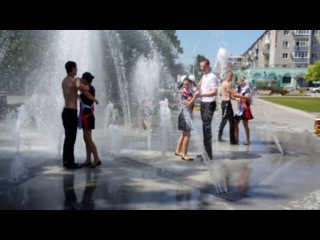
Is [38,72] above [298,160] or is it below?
above

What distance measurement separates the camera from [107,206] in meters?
4.31

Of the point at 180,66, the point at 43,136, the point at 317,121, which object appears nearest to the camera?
the point at 43,136

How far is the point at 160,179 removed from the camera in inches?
218

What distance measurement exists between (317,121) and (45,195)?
888 centimetres

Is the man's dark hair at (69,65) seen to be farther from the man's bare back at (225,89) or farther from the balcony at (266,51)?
the balcony at (266,51)

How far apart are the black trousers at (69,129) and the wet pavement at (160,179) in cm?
22

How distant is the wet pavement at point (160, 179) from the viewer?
14.7ft

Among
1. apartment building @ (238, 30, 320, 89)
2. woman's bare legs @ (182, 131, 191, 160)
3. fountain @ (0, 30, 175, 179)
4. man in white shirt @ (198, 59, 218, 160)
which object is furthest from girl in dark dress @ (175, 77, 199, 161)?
apartment building @ (238, 30, 320, 89)

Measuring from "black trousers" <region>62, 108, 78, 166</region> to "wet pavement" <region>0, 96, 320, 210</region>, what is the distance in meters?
0.22

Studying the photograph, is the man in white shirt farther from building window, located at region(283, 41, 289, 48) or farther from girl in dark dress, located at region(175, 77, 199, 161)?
building window, located at region(283, 41, 289, 48)

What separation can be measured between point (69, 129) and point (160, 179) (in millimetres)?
1792
